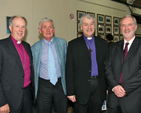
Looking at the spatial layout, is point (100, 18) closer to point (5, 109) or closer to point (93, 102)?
point (93, 102)

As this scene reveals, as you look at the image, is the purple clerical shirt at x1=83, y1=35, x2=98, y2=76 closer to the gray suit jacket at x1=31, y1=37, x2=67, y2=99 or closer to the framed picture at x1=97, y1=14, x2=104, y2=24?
the gray suit jacket at x1=31, y1=37, x2=67, y2=99

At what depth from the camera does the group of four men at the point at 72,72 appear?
5.72 ft

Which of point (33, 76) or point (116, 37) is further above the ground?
point (116, 37)

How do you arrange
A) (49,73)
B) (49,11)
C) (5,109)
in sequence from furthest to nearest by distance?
(49,11), (49,73), (5,109)

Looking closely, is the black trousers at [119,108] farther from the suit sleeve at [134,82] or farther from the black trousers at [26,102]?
the black trousers at [26,102]

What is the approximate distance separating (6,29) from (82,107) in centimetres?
295

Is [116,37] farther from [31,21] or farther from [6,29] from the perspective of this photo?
[6,29]

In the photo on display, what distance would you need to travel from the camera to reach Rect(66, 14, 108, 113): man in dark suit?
1.98 m

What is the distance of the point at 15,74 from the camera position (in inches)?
70.1

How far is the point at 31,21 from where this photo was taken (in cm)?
411

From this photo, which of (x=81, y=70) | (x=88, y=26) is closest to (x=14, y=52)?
(x=81, y=70)

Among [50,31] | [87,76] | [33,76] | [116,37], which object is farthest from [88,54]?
[116,37]

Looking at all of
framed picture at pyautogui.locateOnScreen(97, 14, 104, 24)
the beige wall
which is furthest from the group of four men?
framed picture at pyautogui.locateOnScreen(97, 14, 104, 24)

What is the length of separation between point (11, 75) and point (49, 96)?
716 millimetres
